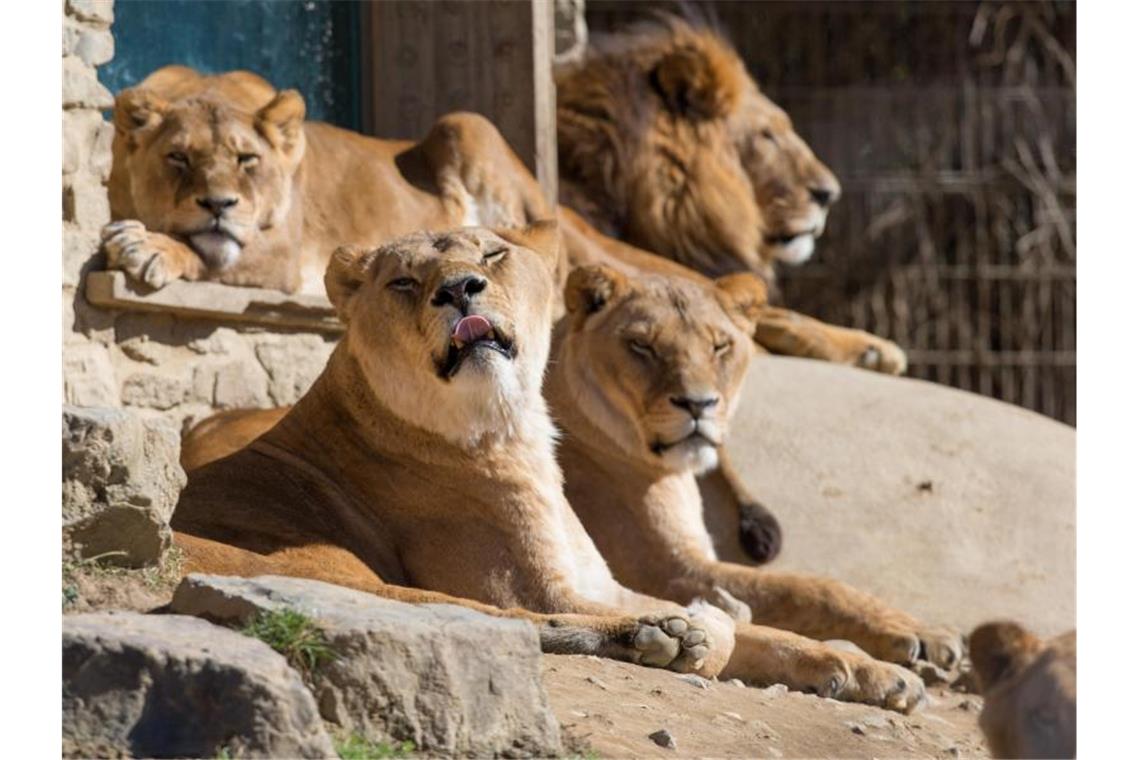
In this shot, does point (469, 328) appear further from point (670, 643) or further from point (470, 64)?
point (470, 64)

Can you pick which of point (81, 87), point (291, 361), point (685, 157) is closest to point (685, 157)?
point (685, 157)

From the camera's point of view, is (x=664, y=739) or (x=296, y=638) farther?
(x=664, y=739)

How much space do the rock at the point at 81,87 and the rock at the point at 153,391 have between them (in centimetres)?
91

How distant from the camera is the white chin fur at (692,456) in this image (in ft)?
20.4

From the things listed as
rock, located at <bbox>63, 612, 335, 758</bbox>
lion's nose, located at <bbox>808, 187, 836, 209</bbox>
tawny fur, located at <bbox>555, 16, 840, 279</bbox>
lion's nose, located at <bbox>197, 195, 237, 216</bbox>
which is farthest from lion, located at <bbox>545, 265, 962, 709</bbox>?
lion's nose, located at <bbox>808, 187, 836, 209</bbox>

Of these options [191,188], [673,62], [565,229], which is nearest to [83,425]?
[191,188]

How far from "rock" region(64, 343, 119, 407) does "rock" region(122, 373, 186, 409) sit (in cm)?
10

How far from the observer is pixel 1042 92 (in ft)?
39.5

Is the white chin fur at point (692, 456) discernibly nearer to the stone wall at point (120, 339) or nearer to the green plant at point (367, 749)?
the stone wall at point (120, 339)

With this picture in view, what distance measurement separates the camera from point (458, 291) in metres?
5.27

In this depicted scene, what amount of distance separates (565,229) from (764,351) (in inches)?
38.4

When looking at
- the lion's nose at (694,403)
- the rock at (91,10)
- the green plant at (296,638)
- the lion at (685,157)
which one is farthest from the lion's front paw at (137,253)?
the lion at (685,157)

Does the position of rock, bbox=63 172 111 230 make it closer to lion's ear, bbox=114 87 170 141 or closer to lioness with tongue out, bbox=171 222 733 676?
lion's ear, bbox=114 87 170 141

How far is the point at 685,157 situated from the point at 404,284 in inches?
187
